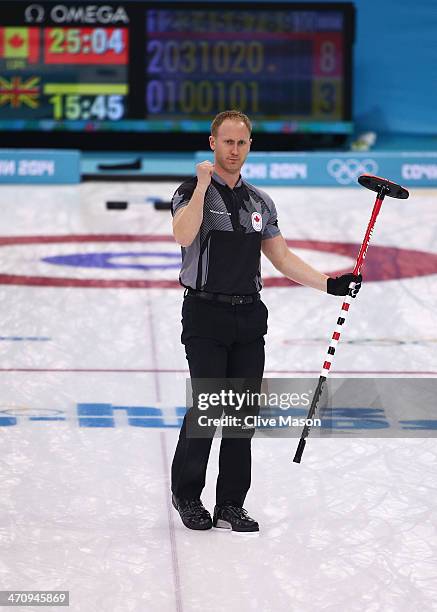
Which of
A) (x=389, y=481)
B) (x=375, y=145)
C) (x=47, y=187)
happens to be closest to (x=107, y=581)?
(x=389, y=481)

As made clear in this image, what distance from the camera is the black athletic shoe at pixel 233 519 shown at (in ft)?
15.0

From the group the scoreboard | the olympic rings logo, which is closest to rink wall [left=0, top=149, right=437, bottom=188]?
the olympic rings logo

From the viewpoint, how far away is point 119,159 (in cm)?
1889

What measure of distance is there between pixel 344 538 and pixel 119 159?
48.6 ft

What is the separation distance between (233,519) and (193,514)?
6.1 inches

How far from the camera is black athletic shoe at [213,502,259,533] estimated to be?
457cm

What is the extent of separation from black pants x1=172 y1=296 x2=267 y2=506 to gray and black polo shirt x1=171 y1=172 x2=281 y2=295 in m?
0.08

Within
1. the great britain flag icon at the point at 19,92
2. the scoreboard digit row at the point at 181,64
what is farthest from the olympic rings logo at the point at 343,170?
the great britain flag icon at the point at 19,92

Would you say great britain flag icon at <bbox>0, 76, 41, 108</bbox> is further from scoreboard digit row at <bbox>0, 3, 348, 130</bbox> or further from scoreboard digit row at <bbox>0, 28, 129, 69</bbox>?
scoreboard digit row at <bbox>0, 28, 129, 69</bbox>

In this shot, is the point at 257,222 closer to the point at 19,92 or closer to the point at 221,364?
the point at 221,364

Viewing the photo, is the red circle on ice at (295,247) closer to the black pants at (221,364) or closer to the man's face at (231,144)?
the black pants at (221,364)

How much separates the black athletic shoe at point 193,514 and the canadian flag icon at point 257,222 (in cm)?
107

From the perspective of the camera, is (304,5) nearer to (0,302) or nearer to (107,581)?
(0,302)

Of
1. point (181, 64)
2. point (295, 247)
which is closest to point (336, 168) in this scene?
point (181, 64)
